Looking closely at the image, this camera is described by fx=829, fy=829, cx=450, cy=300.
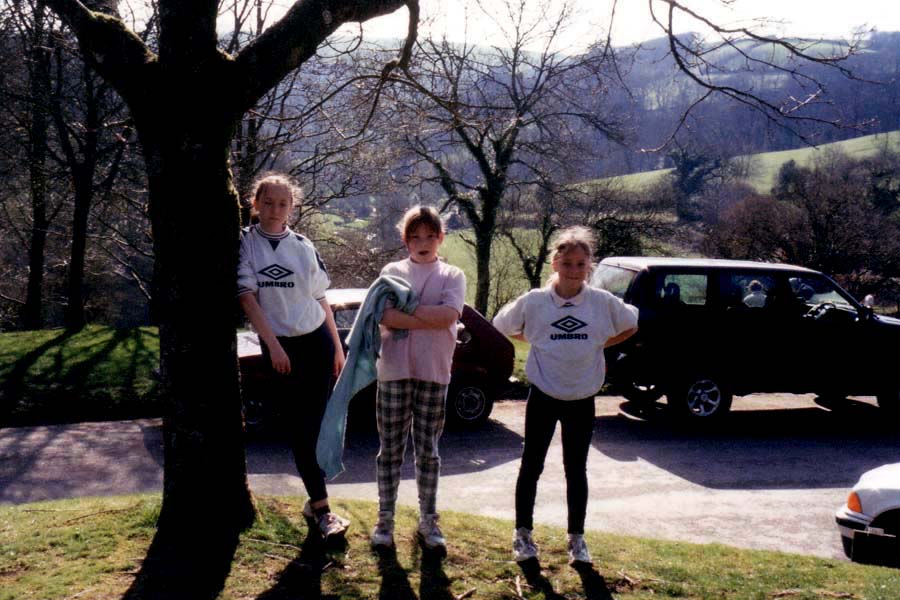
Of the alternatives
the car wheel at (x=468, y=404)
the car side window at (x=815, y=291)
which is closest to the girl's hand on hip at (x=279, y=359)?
the car wheel at (x=468, y=404)

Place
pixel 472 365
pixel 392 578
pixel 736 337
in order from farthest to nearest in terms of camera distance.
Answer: pixel 736 337
pixel 472 365
pixel 392 578

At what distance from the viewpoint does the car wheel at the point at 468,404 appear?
9.40 meters

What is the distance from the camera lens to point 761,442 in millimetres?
9555

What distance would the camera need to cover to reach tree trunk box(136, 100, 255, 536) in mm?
3809

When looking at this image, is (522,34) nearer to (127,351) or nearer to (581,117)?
(581,117)

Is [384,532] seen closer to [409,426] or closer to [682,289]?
[409,426]

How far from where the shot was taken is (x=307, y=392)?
4195mm

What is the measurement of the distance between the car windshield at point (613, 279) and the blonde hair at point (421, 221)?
239 inches

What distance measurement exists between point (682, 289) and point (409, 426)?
6520 mm

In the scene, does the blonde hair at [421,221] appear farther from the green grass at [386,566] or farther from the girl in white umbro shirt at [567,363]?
the green grass at [386,566]

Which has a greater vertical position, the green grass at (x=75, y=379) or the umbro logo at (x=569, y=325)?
the umbro logo at (x=569, y=325)

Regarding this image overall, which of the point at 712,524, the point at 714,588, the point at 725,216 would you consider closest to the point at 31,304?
the point at 712,524

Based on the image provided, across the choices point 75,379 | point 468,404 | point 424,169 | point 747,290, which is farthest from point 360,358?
point 424,169

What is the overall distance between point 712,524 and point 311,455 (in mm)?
3718
